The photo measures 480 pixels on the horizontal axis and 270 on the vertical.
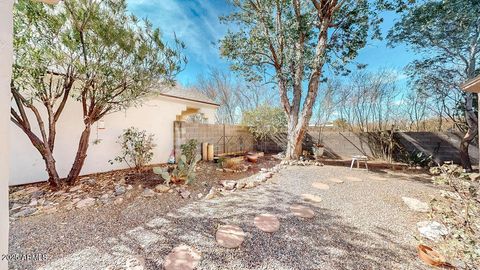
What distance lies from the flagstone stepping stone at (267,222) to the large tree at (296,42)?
552 cm

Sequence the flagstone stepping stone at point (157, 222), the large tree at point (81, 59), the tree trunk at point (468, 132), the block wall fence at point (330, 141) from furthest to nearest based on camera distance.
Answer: the block wall fence at point (330, 141) < the tree trunk at point (468, 132) < the large tree at point (81, 59) < the flagstone stepping stone at point (157, 222)

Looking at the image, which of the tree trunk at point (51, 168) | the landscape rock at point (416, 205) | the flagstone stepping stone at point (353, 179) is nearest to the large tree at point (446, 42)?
the flagstone stepping stone at point (353, 179)

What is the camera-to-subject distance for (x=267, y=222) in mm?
3221

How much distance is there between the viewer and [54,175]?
4.65 metres

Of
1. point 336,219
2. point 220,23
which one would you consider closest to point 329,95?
point 220,23

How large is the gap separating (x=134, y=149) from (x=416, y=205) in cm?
749

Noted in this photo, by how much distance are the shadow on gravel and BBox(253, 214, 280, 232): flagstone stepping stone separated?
0.28 ft

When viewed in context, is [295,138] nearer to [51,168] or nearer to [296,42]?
[296,42]

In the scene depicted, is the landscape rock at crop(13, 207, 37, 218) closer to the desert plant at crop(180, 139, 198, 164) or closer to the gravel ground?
the gravel ground

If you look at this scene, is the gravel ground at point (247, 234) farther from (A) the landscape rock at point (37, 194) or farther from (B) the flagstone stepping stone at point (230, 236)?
(A) the landscape rock at point (37, 194)

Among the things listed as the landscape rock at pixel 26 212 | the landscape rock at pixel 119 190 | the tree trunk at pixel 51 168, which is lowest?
the landscape rock at pixel 26 212

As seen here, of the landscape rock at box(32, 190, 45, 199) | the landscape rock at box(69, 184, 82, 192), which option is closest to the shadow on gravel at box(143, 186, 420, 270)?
the landscape rock at box(69, 184, 82, 192)

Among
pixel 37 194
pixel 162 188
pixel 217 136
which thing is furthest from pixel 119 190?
pixel 217 136

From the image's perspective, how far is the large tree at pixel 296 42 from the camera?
7504 mm
